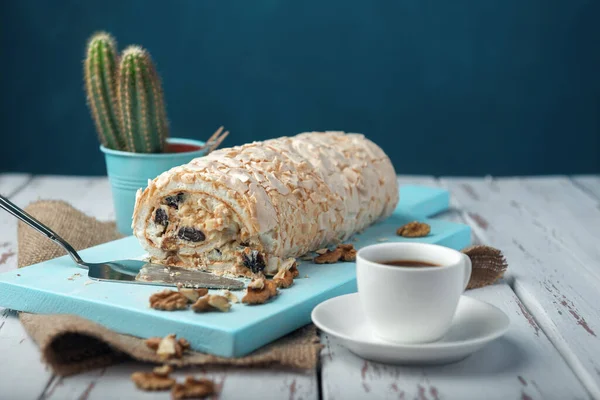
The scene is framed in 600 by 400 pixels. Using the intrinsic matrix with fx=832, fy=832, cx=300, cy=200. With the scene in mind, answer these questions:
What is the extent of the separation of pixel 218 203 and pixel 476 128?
2.74 m

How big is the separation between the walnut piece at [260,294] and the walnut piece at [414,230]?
74 cm

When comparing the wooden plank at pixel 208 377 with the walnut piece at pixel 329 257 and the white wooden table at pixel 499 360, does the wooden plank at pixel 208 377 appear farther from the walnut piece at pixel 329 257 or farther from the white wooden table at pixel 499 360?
the walnut piece at pixel 329 257

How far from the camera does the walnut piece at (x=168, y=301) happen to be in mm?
1817

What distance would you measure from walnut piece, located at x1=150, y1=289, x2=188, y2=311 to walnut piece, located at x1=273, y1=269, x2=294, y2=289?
249 mm

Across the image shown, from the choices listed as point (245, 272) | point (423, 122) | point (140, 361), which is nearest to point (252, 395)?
point (140, 361)

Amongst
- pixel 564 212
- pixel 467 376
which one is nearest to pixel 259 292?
pixel 467 376

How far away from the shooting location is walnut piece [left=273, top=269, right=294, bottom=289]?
1.99 metres

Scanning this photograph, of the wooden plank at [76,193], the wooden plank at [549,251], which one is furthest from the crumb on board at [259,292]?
the wooden plank at [76,193]

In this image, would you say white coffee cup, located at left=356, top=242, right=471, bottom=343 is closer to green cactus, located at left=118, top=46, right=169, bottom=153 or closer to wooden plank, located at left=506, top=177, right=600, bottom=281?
wooden plank, located at left=506, top=177, right=600, bottom=281

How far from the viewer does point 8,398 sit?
1577 mm

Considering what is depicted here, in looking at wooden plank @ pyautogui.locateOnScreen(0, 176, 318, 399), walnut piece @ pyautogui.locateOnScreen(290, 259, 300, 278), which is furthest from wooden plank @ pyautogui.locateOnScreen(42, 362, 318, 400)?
walnut piece @ pyautogui.locateOnScreen(290, 259, 300, 278)

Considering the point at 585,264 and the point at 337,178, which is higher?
the point at 337,178

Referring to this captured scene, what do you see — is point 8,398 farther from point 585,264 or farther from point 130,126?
point 585,264

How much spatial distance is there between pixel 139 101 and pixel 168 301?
3.57 ft
